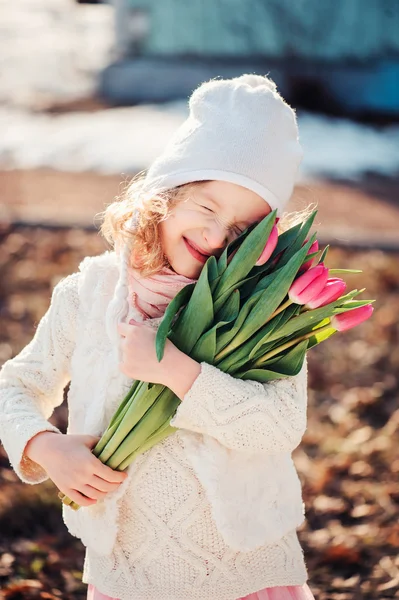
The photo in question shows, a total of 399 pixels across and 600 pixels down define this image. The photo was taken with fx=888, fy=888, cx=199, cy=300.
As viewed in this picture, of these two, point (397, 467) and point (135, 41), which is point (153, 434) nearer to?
point (397, 467)

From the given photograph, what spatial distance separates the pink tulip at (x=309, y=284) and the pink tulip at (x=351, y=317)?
103mm

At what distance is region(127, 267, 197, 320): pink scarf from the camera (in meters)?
1.85

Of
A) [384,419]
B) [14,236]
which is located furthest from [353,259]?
[14,236]

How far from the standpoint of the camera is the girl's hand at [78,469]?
181 centimetres

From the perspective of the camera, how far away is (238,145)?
179 cm

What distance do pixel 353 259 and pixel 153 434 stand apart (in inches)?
154

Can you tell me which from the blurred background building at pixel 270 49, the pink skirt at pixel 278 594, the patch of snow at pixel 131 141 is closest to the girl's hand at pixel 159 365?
the pink skirt at pixel 278 594

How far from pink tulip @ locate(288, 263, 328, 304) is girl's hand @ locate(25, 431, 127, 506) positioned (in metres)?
0.52

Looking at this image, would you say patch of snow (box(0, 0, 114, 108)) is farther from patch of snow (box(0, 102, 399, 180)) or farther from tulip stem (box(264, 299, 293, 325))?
tulip stem (box(264, 299, 293, 325))

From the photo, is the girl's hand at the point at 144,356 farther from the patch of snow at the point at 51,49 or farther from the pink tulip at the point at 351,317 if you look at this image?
the patch of snow at the point at 51,49

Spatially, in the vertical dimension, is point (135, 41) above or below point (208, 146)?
below

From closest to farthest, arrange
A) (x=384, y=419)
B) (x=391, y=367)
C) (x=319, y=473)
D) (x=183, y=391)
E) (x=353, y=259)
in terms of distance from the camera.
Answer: (x=183, y=391)
(x=319, y=473)
(x=384, y=419)
(x=391, y=367)
(x=353, y=259)

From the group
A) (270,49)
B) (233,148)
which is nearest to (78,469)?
(233,148)

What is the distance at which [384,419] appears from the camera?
13.1ft
